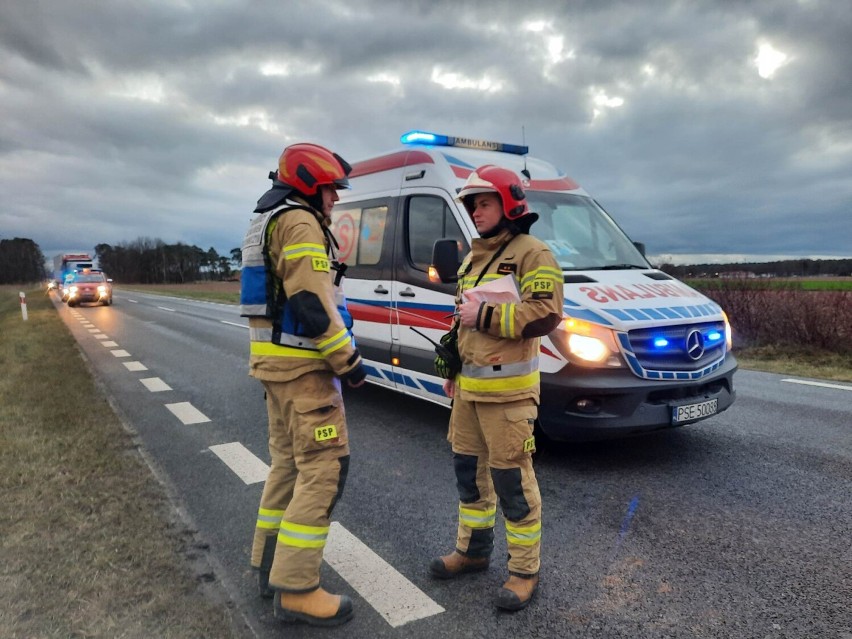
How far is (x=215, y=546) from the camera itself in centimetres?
346

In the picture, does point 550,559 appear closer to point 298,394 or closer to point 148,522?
point 298,394

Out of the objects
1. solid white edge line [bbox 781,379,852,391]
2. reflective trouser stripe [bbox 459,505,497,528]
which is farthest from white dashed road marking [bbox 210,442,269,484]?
solid white edge line [bbox 781,379,852,391]

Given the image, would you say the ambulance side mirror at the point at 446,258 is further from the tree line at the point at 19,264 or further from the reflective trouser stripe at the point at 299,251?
the tree line at the point at 19,264

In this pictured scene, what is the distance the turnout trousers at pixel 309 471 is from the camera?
273 centimetres

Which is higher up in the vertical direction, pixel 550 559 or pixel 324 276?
pixel 324 276

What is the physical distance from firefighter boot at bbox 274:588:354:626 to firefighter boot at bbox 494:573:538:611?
0.71m

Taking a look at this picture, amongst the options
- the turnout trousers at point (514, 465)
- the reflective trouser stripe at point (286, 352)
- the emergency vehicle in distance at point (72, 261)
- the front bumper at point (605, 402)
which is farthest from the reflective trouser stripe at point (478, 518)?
the emergency vehicle in distance at point (72, 261)

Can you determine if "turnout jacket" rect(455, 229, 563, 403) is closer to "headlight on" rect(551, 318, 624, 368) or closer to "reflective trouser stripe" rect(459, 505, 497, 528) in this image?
"reflective trouser stripe" rect(459, 505, 497, 528)

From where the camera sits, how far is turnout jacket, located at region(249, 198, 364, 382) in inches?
104

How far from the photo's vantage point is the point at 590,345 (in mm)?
4352

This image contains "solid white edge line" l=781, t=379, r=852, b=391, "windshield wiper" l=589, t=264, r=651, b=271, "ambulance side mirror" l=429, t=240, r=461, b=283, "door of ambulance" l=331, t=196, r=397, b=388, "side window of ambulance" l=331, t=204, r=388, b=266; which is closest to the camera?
"ambulance side mirror" l=429, t=240, r=461, b=283

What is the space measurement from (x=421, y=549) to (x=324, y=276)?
171cm

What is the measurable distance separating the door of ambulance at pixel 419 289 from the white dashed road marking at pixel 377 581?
Result: 208 centimetres

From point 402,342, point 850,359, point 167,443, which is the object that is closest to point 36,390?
point 167,443
